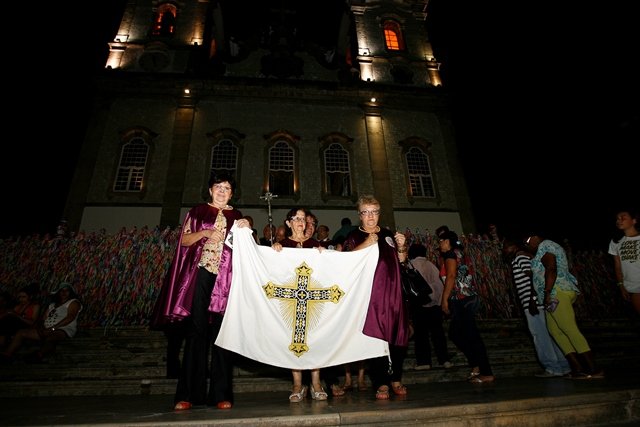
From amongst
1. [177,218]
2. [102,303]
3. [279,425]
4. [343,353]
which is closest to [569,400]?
[343,353]

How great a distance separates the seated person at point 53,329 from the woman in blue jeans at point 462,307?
676 cm

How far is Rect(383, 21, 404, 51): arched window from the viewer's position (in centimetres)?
2128

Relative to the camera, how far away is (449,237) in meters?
5.52

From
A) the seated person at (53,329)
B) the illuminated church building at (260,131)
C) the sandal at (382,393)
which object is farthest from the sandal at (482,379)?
the illuminated church building at (260,131)

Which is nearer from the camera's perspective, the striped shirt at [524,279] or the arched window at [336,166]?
the striped shirt at [524,279]

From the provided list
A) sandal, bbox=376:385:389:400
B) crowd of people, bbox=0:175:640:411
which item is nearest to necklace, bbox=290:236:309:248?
crowd of people, bbox=0:175:640:411

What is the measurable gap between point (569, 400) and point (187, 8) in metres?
24.4

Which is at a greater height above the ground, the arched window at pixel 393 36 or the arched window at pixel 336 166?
the arched window at pixel 393 36

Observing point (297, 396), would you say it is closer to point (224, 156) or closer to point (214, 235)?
point (214, 235)

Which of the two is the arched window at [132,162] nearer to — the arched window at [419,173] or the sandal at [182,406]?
the arched window at [419,173]

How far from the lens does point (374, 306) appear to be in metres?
4.05

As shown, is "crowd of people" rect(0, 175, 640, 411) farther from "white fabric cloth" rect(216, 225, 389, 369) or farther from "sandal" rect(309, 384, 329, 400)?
"white fabric cloth" rect(216, 225, 389, 369)

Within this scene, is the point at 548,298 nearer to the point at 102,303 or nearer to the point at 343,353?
the point at 343,353

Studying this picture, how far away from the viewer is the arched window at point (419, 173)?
56.9 feet
